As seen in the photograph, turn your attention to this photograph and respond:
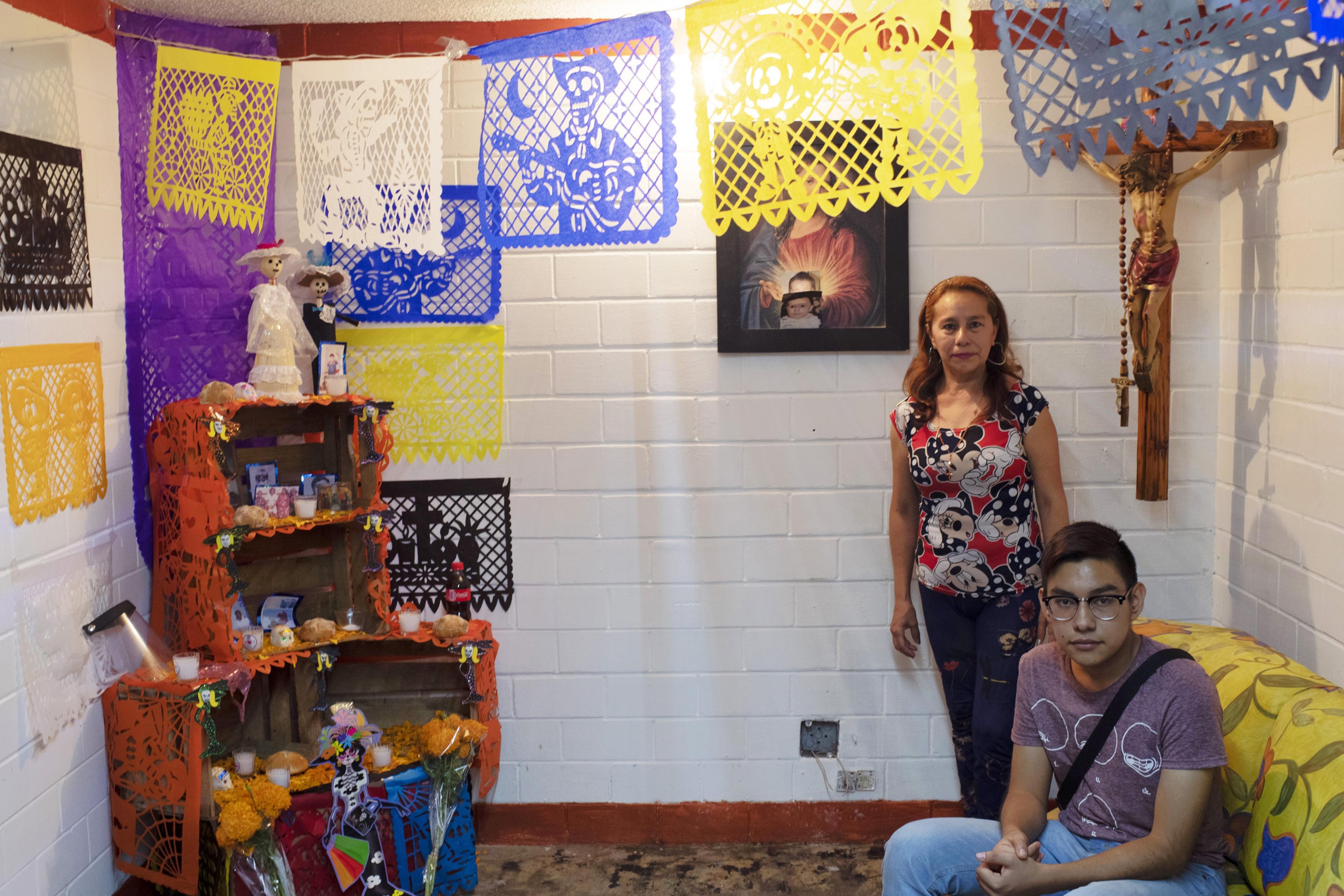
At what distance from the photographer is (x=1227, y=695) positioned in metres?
2.19

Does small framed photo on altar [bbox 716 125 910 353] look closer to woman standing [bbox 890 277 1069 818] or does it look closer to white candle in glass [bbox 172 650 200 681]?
woman standing [bbox 890 277 1069 818]

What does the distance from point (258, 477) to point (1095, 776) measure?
1.93 metres

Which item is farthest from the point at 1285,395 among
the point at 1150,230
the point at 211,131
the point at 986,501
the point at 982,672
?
the point at 211,131

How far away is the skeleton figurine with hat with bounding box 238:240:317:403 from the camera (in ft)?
8.36

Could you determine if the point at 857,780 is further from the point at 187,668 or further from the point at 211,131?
the point at 211,131

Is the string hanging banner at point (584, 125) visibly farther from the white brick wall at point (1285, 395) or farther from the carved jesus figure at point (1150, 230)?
the white brick wall at point (1285, 395)

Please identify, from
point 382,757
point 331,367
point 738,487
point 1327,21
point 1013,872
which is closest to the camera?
point 1327,21

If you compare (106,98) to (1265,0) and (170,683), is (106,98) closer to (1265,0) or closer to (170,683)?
(170,683)

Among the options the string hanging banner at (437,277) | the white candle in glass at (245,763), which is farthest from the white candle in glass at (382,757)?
the string hanging banner at (437,277)

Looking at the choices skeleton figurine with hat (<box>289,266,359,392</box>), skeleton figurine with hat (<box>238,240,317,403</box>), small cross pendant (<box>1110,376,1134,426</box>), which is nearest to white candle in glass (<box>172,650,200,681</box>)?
skeleton figurine with hat (<box>238,240,317,403</box>)

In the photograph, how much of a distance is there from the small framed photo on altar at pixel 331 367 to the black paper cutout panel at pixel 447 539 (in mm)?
400

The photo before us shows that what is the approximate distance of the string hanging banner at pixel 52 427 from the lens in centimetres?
213

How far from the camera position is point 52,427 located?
2.25 meters

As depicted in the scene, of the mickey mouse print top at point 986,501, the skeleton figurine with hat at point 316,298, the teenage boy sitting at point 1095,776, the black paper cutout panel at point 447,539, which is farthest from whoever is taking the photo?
the black paper cutout panel at point 447,539
